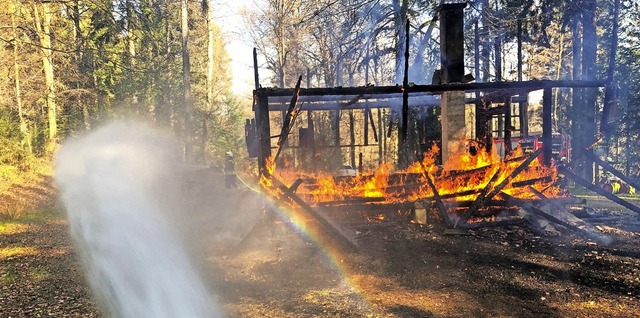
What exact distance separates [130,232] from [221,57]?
1415 inches

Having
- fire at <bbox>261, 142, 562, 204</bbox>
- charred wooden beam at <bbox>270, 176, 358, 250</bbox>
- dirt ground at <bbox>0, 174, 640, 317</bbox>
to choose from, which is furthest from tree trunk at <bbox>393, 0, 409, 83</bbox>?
charred wooden beam at <bbox>270, 176, 358, 250</bbox>

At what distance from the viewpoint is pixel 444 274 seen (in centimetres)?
701

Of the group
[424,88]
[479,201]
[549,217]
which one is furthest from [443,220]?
[424,88]

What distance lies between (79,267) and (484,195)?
8.89 meters

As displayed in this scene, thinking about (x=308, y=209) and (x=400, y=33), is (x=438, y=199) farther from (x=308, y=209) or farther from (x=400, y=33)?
(x=400, y=33)

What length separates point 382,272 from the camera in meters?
7.18

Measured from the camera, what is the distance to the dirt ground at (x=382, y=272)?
5.63 m

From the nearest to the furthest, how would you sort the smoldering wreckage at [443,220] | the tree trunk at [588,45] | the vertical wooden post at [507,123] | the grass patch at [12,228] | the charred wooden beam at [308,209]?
the smoldering wreckage at [443,220], the charred wooden beam at [308,209], the grass patch at [12,228], the vertical wooden post at [507,123], the tree trunk at [588,45]

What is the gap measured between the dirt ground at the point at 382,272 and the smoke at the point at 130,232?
0.34m

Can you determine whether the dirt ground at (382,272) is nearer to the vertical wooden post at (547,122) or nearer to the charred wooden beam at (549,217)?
the charred wooden beam at (549,217)

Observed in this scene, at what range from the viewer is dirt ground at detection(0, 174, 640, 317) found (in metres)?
5.63

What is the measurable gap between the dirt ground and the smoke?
342 millimetres

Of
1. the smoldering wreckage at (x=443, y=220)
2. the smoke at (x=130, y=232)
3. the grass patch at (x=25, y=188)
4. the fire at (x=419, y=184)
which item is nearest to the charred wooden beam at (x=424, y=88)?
the smoldering wreckage at (x=443, y=220)

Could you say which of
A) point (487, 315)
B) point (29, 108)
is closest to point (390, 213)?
point (487, 315)
